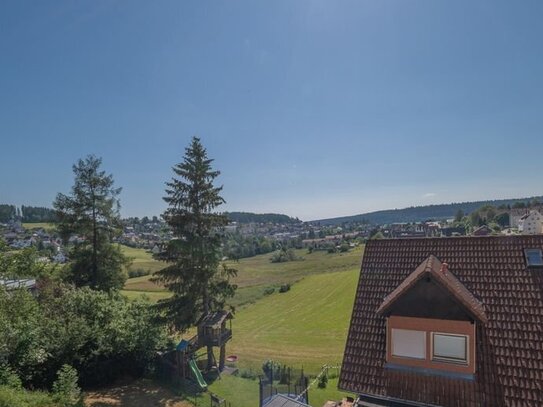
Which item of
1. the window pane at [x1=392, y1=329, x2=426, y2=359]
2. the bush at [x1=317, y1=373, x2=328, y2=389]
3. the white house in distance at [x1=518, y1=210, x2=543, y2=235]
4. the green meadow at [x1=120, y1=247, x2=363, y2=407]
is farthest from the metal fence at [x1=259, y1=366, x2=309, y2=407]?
the white house in distance at [x1=518, y1=210, x2=543, y2=235]

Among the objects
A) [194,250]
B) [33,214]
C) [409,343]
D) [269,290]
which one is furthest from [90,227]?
[33,214]

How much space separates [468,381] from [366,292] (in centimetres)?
387

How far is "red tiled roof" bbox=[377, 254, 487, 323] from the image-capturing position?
10236 millimetres

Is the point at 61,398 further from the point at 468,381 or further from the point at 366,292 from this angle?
the point at 468,381

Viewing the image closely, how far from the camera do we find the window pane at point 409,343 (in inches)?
422

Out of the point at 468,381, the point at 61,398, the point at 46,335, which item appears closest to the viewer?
the point at 468,381

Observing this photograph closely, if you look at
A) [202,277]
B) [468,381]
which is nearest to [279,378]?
[202,277]

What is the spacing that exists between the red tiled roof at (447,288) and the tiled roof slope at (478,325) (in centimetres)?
30

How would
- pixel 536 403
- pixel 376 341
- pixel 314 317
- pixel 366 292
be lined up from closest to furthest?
1. pixel 536 403
2. pixel 376 341
3. pixel 366 292
4. pixel 314 317

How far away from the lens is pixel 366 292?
41.9ft

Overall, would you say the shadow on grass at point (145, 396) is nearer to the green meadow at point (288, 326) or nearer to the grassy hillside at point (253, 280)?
the green meadow at point (288, 326)

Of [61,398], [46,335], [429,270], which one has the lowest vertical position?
[61,398]

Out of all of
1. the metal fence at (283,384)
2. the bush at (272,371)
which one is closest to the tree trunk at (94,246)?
the bush at (272,371)

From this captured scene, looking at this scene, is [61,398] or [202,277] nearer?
[61,398]
